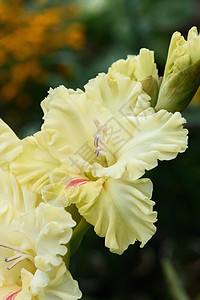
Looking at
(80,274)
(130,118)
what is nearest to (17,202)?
(130,118)

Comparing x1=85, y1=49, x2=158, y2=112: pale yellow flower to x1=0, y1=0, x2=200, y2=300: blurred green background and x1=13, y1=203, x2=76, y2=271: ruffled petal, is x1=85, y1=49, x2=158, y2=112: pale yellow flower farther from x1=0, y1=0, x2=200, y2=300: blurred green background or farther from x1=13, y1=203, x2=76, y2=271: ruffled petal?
x1=0, y1=0, x2=200, y2=300: blurred green background

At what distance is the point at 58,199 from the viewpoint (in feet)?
2.80

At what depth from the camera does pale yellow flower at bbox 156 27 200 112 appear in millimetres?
912

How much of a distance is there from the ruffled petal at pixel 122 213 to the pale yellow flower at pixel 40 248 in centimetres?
5

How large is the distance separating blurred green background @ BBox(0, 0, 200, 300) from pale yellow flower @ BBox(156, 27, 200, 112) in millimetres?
573

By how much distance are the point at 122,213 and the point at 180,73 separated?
0.29 m

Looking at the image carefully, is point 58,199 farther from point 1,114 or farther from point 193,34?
point 1,114

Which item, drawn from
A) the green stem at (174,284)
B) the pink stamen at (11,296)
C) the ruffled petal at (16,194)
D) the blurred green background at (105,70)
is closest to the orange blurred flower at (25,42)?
the blurred green background at (105,70)

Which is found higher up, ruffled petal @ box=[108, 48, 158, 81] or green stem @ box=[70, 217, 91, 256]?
ruffled petal @ box=[108, 48, 158, 81]

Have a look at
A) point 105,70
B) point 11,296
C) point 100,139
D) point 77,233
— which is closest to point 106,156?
point 100,139

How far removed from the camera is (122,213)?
2.75 feet

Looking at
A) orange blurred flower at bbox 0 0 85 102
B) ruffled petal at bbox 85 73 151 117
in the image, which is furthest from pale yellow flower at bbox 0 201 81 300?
orange blurred flower at bbox 0 0 85 102

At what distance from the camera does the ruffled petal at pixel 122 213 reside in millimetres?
830

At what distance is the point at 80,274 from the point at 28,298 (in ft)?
3.17
